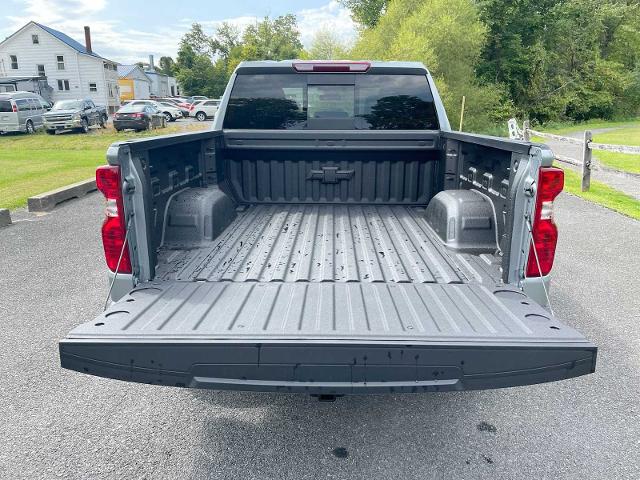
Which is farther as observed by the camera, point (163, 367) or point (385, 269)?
point (385, 269)

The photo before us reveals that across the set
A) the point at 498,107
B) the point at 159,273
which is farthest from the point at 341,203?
the point at 498,107

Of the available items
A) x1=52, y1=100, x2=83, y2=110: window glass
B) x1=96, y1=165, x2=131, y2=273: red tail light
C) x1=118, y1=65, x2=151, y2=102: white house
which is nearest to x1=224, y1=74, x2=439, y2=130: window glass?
x1=96, y1=165, x2=131, y2=273: red tail light

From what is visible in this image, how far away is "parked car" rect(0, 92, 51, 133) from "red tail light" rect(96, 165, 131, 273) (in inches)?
1047

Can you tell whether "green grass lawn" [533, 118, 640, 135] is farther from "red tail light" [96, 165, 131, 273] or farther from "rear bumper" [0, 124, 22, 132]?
"red tail light" [96, 165, 131, 273]

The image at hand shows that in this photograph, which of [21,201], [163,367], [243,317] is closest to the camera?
[163,367]

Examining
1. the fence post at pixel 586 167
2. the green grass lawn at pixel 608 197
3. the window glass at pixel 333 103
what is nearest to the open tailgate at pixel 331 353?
the window glass at pixel 333 103

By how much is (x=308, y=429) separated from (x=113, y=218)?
1725 mm

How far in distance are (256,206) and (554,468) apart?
321 cm

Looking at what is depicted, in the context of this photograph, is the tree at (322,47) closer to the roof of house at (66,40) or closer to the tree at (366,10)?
the tree at (366,10)

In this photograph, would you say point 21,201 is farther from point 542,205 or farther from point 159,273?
point 542,205

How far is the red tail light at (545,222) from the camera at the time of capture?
2.66 m

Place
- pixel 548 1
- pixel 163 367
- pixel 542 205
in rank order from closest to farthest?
pixel 163 367
pixel 542 205
pixel 548 1

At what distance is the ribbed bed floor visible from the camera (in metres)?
3.03

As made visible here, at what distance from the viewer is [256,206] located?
4762 mm
